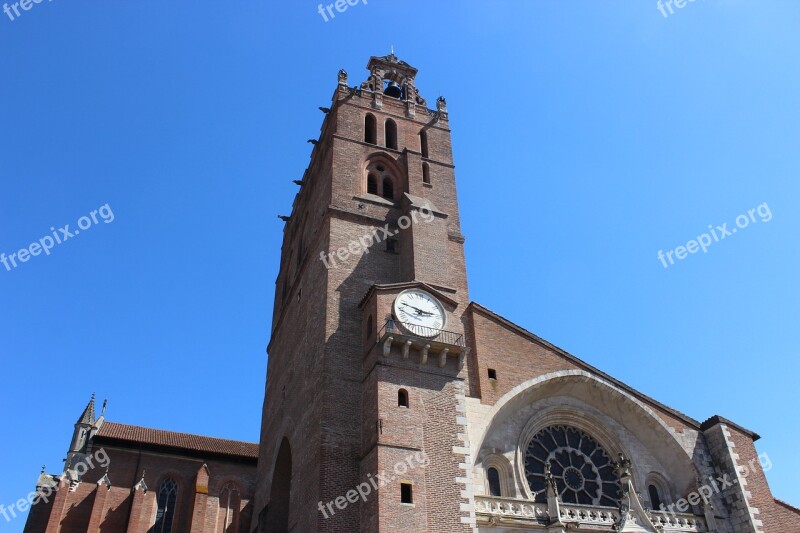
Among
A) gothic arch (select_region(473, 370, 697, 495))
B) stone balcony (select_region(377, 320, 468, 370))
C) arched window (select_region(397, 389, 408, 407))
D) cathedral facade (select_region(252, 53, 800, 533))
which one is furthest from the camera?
gothic arch (select_region(473, 370, 697, 495))

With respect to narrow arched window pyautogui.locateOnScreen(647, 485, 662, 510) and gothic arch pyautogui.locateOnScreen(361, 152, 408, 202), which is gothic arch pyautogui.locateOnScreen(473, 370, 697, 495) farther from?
gothic arch pyautogui.locateOnScreen(361, 152, 408, 202)

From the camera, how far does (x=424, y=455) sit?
1956 centimetres

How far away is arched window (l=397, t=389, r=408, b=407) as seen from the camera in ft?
67.1

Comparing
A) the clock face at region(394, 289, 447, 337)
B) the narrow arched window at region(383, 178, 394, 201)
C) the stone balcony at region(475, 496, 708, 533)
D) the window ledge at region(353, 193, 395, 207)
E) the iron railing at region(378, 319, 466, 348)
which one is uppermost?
the narrow arched window at region(383, 178, 394, 201)

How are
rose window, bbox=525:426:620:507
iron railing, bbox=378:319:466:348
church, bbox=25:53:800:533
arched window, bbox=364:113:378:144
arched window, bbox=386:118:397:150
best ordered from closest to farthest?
1. church, bbox=25:53:800:533
2. iron railing, bbox=378:319:466:348
3. rose window, bbox=525:426:620:507
4. arched window, bbox=364:113:378:144
5. arched window, bbox=386:118:397:150

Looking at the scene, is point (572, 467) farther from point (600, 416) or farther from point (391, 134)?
point (391, 134)

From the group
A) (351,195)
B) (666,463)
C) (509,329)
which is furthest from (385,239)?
(666,463)

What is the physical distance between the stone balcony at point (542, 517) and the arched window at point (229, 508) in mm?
16809

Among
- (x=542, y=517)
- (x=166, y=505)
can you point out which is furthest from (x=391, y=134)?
(x=166, y=505)

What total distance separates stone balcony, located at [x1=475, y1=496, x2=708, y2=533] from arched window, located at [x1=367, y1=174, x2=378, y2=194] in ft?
47.4

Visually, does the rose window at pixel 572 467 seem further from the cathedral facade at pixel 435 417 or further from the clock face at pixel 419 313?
the clock face at pixel 419 313

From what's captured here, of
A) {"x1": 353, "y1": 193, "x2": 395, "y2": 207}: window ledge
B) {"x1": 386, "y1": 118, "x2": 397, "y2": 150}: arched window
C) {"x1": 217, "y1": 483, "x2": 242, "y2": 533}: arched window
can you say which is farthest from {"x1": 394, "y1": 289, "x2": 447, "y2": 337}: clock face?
{"x1": 217, "y1": 483, "x2": 242, "y2": 533}: arched window

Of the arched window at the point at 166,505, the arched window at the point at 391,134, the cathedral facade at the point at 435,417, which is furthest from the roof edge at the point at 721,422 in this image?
the arched window at the point at 166,505

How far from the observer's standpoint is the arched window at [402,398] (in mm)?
20438
